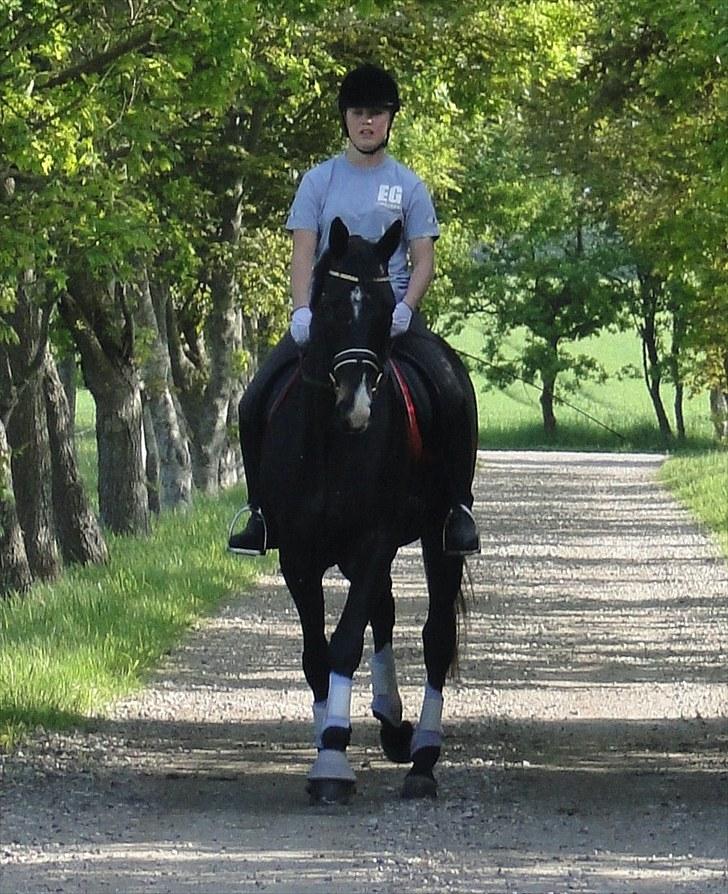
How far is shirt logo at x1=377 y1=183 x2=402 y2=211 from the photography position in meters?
10.1

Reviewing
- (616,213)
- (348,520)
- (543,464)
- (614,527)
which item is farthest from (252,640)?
(543,464)

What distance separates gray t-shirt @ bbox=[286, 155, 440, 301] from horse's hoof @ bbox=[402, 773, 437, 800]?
92.1 inches

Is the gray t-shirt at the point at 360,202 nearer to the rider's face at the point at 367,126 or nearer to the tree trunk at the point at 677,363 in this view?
the rider's face at the point at 367,126

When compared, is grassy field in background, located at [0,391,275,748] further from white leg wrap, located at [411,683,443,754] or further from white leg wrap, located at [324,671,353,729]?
white leg wrap, located at [411,683,443,754]

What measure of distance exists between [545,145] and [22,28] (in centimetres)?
1729

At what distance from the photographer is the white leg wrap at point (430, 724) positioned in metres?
10.3

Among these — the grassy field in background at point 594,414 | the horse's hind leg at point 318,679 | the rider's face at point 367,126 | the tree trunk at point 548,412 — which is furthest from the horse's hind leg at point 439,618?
the tree trunk at point 548,412

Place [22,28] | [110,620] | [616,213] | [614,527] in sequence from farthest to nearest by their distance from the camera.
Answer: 1. [616,213]
2. [614,527]
3. [110,620]
4. [22,28]

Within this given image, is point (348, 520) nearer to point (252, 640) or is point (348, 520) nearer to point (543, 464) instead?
point (252, 640)

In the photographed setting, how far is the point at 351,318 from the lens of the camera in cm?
955

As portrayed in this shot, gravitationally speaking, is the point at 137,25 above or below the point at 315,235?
above

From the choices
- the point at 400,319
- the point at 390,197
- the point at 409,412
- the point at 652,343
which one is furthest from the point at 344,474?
the point at 652,343

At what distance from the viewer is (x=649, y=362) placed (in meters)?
84.8

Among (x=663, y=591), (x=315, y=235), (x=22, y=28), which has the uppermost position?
(x=22, y=28)
